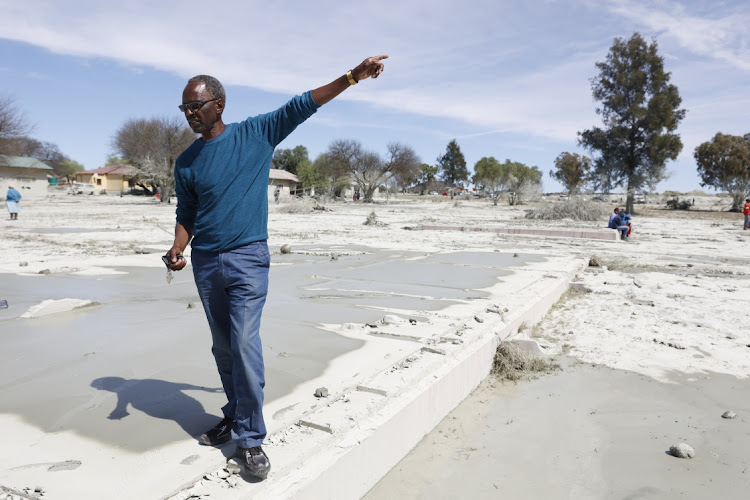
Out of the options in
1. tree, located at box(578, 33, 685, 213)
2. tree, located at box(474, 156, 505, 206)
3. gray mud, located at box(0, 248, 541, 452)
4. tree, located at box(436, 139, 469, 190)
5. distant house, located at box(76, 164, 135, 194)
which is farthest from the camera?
tree, located at box(436, 139, 469, 190)

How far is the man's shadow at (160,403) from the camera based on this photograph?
8.09 feet

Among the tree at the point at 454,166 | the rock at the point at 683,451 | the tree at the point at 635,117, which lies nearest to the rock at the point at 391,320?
the rock at the point at 683,451

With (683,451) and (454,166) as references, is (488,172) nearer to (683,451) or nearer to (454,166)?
(454,166)

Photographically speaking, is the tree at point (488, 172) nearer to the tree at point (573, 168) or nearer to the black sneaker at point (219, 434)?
the tree at point (573, 168)

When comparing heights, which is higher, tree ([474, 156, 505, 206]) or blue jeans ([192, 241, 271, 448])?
tree ([474, 156, 505, 206])

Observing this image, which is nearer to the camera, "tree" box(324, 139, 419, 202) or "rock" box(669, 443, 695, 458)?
"rock" box(669, 443, 695, 458)

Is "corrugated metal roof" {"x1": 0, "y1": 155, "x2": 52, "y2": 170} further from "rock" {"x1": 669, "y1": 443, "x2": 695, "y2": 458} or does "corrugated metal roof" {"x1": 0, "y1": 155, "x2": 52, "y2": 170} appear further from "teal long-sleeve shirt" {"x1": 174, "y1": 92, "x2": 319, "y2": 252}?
"rock" {"x1": 669, "y1": 443, "x2": 695, "y2": 458}

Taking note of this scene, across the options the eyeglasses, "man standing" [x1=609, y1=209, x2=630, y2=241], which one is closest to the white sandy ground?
the eyeglasses

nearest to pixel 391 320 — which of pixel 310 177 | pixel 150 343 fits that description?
pixel 150 343

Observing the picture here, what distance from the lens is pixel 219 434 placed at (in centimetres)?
229

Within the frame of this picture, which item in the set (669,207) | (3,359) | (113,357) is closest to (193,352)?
(113,357)

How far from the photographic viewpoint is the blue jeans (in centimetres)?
207

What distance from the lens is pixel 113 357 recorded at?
3396 millimetres

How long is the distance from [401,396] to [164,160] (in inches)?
1629
